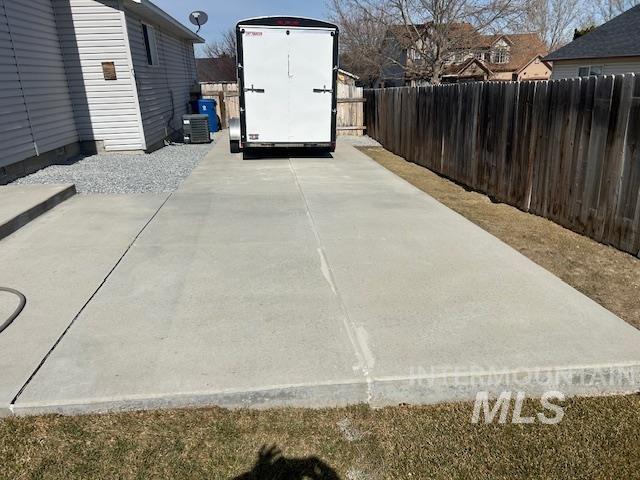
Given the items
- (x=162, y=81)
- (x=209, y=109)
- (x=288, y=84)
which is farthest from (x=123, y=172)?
(x=209, y=109)

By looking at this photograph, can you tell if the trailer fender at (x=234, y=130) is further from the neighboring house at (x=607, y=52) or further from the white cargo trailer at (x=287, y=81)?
the neighboring house at (x=607, y=52)

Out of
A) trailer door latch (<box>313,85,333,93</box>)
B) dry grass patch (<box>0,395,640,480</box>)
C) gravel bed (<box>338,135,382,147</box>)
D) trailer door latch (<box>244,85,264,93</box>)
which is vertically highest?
trailer door latch (<box>244,85,264,93</box>)

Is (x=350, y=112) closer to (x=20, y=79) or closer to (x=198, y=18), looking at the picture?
(x=198, y=18)

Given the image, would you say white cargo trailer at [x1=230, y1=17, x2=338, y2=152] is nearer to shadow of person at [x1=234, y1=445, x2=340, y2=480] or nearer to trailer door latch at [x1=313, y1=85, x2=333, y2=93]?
trailer door latch at [x1=313, y1=85, x2=333, y2=93]

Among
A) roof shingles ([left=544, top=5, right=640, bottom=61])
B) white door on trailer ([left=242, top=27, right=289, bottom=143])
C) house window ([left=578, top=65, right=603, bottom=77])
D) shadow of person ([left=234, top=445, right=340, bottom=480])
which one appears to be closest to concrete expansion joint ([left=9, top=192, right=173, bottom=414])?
shadow of person ([left=234, top=445, right=340, bottom=480])

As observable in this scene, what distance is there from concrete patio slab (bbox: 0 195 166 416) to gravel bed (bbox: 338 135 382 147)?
30.0 feet

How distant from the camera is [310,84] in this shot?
11234mm

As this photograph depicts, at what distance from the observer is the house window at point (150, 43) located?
42.4 feet

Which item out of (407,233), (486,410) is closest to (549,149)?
(407,233)

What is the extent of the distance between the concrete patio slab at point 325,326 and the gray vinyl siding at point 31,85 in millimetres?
4667

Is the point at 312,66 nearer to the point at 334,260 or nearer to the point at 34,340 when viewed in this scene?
the point at 334,260

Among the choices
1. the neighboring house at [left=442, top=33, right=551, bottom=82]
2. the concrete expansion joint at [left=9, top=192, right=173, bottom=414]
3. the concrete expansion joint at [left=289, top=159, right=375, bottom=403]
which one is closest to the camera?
the concrete expansion joint at [left=9, top=192, right=173, bottom=414]

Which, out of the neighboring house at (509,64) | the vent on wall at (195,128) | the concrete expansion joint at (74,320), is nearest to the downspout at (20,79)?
the concrete expansion joint at (74,320)

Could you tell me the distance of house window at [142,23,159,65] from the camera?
12.9 m
